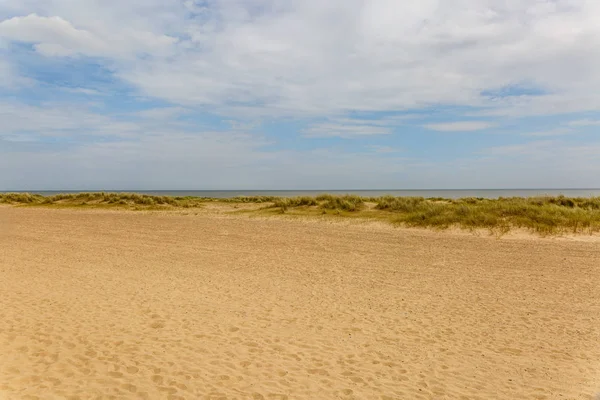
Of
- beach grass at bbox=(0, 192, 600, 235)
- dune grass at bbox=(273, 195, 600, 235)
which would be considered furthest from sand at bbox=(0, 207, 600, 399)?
beach grass at bbox=(0, 192, 600, 235)

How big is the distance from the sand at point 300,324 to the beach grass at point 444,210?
19.3 ft

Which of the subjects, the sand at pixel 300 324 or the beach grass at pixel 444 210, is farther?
the beach grass at pixel 444 210

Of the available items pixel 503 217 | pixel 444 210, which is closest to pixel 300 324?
pixel 503 217

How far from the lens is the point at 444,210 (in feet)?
78.5

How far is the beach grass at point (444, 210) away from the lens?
2014cm

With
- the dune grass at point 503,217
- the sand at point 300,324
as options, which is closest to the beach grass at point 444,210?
the dune grass at point 503,217

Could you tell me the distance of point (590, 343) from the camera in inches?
260

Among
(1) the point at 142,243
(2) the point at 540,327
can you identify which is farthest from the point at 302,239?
(2) the point at 540,327

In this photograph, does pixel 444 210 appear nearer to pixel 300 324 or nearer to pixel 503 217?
pixel 503 217

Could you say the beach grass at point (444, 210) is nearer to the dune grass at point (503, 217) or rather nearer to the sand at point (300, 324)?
the dune grass at point (503, 217)

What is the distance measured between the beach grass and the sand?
589 cm

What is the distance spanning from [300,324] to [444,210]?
60.1ft

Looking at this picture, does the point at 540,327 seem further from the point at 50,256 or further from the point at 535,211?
the point at 535,211

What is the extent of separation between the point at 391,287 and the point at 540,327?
3.33m
